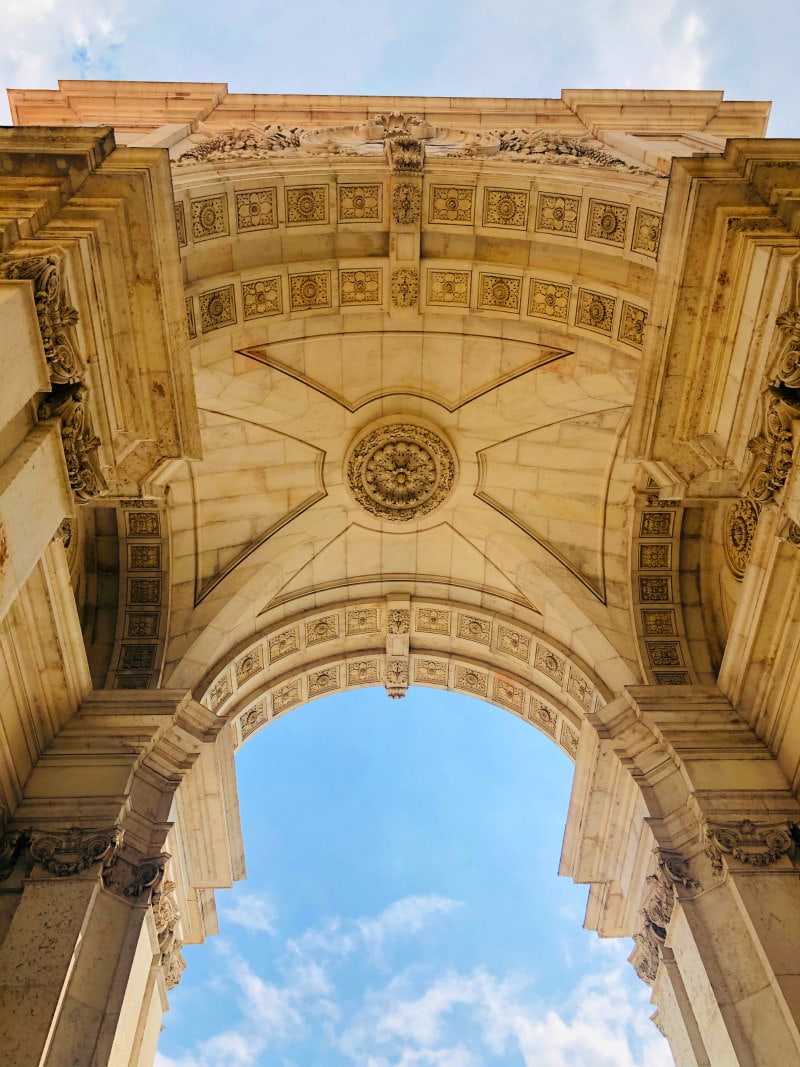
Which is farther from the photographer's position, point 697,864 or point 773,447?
point 697,864

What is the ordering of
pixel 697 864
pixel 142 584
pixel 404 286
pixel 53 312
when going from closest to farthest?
1. pixel 53 312
2. pixel 697 864
3. pixel 404 286
4. pixel 142 584

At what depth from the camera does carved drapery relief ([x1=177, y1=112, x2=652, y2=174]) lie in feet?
35.7

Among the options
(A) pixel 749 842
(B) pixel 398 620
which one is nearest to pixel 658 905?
(A) pixel 749 842

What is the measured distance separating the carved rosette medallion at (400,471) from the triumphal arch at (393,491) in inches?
2.3

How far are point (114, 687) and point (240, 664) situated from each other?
2.60m

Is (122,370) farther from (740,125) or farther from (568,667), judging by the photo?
(740,125)

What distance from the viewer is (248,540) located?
45.5 feet

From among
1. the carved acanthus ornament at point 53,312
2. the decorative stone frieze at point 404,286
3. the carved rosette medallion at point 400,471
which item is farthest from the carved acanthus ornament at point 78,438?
the carved rosette medallion at point 400,471

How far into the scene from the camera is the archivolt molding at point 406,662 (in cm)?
1447

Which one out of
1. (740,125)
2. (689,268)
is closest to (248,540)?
(689,268)

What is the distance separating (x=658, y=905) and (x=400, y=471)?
797 centimetres

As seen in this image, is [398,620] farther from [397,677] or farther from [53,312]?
[53,312]

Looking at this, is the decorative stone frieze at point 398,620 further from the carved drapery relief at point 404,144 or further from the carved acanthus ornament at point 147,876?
the carved drapery relief at point 404,144

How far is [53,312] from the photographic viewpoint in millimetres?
6172
